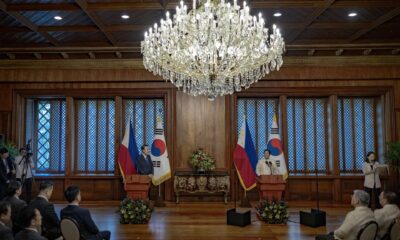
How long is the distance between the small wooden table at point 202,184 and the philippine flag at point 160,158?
48 cm

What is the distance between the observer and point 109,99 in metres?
10.8

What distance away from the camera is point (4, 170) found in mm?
7586

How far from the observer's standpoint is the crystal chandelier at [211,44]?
5.54 m

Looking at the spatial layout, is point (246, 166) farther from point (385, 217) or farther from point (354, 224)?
point (354, 224)

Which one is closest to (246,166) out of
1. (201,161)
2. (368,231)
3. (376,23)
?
(201,161)

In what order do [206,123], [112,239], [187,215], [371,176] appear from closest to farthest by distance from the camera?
[112,239]
[187,215]
[371,176]
[206,123]

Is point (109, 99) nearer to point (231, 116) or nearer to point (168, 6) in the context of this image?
point (231, 116)

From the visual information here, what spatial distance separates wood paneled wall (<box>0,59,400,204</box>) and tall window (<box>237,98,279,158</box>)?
1.31 ft

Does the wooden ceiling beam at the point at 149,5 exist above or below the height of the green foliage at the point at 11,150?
above

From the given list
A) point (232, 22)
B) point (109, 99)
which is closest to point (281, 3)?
point (232, 22)

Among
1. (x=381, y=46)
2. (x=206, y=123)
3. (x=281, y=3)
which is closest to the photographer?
(x=281, y=3)

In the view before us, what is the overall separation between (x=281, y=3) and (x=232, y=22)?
179cm

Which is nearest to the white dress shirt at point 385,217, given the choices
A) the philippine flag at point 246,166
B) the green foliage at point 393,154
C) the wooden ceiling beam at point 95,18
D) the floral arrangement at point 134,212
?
the philippine flag at point 246,166

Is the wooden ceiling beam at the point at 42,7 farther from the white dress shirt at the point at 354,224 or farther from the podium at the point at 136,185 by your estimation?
the white dress shirt at the point at 354,224
